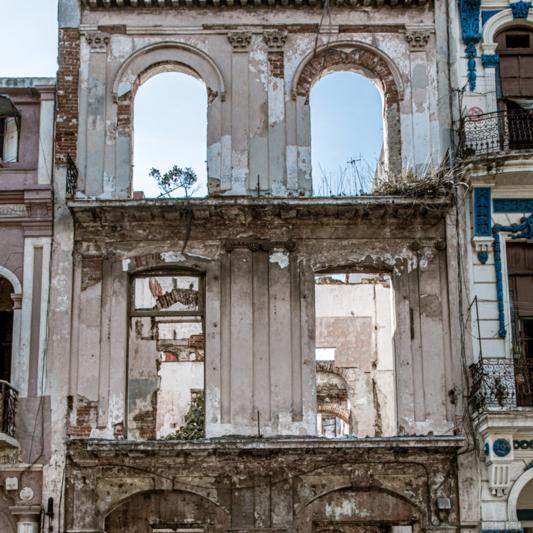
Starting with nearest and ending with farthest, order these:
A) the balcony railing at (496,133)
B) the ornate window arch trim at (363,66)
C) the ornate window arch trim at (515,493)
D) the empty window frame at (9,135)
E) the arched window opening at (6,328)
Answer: the ornate window arch trim at (515,493) → the balcony railing at (496,133) → the arched window opening at (6,328) → the empty window frame at (9,135) → the ornate window arch trim at (363,66)

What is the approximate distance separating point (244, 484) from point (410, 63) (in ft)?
24.5

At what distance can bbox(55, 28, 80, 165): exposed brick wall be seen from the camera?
17328 millimetres

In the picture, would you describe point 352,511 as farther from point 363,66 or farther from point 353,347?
point 353,347

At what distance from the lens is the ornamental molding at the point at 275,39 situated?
17859mm

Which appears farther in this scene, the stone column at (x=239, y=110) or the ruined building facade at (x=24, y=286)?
the stone column at (x=239, y=110)

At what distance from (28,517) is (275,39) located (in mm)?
8605

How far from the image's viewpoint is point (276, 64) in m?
17.8

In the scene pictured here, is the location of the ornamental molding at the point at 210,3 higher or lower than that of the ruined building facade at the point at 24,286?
higher

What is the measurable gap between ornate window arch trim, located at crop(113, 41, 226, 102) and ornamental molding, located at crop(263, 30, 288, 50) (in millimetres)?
974

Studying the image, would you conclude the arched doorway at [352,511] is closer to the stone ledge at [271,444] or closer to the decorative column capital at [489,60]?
the stone ledge at [271,444]

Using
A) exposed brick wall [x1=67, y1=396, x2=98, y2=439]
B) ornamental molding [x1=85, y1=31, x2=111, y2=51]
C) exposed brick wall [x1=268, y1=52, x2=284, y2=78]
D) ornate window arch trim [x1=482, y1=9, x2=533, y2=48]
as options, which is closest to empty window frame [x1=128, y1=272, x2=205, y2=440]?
exposed brick wall [x1=67, y1=396, x2=98, y2=439]

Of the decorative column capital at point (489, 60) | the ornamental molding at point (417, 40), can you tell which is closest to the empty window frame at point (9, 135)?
the ornamental molding at point (417, 40)

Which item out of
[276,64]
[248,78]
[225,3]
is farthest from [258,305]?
[225,3]

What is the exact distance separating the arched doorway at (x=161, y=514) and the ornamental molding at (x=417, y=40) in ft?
27.8
